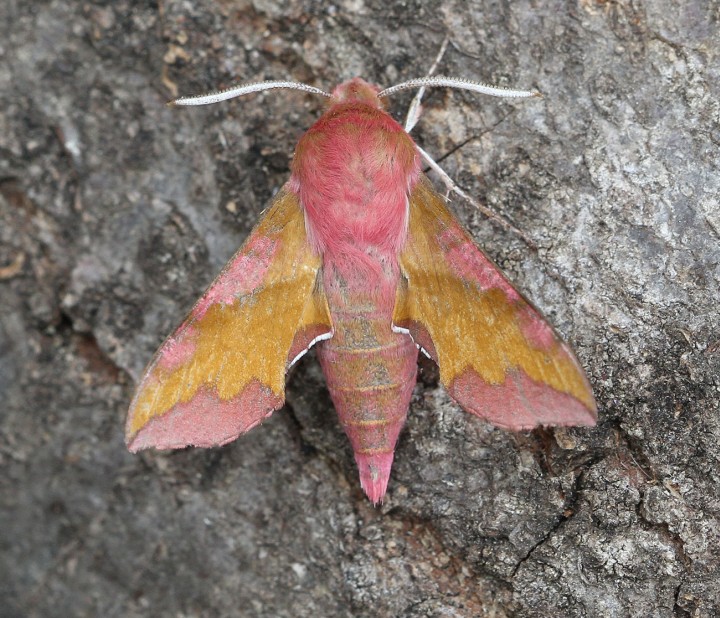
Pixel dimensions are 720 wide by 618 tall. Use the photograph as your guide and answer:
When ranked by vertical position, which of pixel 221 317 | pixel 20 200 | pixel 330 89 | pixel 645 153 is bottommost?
pixel 20 200

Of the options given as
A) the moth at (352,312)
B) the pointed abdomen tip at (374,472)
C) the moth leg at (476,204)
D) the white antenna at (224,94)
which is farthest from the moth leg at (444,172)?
the pointed abdomen tip at (374,472)

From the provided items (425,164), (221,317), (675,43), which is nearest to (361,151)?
(425,164)

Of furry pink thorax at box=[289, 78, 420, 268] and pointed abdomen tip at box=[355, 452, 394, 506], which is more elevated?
furry pink thorax at box=[289, 78, 420, 268]

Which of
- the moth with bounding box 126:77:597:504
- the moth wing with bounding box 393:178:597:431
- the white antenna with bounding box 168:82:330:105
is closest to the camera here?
the moth wing with bounding box 393:178:597:431

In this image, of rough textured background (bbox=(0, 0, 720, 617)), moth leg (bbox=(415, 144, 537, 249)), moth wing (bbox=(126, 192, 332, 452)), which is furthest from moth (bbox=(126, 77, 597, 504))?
rough textured background (bbox=(0, 0, 720, 617))

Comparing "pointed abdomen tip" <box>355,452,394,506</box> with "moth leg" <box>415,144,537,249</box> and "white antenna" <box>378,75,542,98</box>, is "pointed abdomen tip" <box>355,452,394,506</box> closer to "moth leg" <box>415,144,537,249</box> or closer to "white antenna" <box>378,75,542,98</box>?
"moth leg" <box>415,144,537,249</box>

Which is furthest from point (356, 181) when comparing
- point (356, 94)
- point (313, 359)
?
point (313, 359)

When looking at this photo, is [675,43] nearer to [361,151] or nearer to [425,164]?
[425,164]

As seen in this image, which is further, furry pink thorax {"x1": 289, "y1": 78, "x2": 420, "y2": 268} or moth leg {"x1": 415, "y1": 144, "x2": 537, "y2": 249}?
moth leg {"x1": 415, "y1": 144, "x2": 537, "y2": 249}
